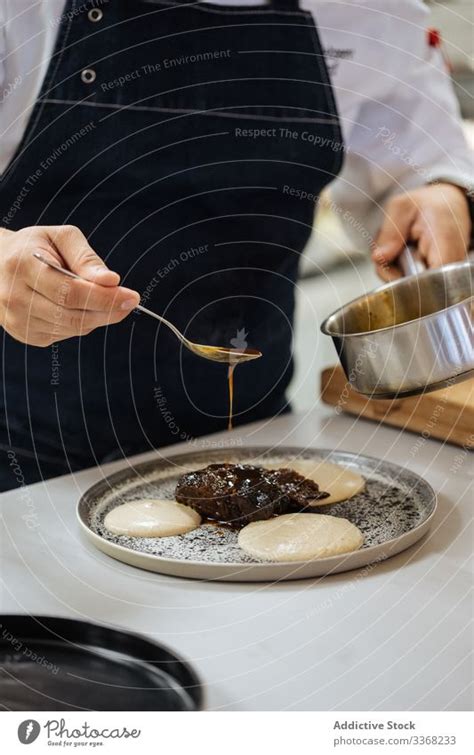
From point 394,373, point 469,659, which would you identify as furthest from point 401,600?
point 394,373

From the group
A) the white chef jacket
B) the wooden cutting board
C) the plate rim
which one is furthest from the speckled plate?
the white chef jacket

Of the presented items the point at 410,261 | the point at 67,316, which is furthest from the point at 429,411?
the point at 67,316

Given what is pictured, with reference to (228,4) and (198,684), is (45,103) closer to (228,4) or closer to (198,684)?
(228,4)

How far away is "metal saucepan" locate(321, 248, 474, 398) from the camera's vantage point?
1.97ft

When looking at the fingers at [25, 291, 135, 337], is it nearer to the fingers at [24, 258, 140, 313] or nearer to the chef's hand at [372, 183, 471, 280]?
the fingers at [24, 258, 140, 313]

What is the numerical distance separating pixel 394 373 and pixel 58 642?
0.29m

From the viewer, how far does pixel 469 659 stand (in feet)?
1.55

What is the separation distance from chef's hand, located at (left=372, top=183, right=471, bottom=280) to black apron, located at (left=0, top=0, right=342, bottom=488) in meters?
0.08

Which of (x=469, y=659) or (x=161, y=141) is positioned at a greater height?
(x=161, y=141)

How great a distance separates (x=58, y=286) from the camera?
0.52 m
